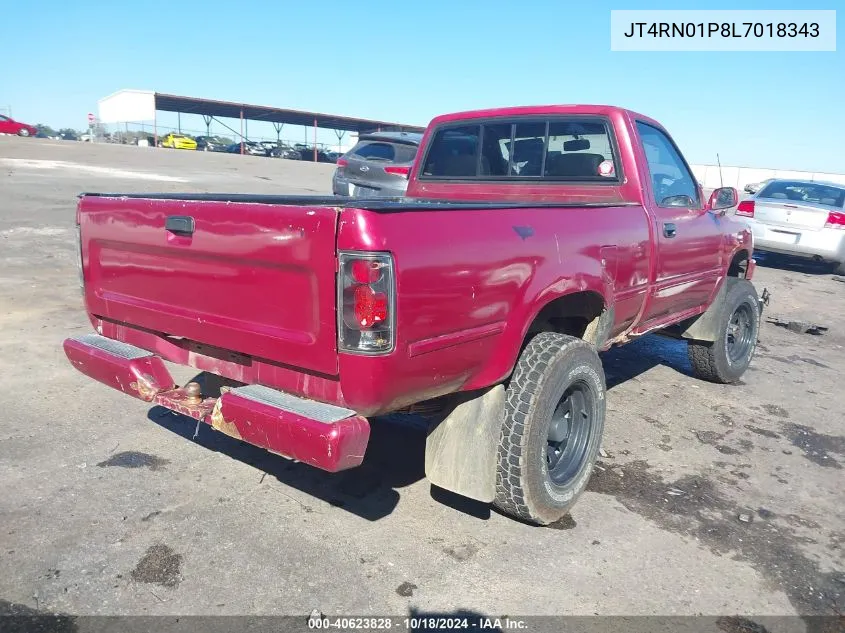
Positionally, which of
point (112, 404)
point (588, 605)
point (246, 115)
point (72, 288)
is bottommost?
point (588, 605)

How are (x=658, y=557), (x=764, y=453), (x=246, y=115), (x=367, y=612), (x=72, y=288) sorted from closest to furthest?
(x=367, y=612) → (x=658, y=557) → (x=764, y=453) → (x=72, y=288) → (x=246, y=115)

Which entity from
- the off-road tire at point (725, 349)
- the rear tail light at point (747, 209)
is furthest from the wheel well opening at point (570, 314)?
the rear tail light at point (747, 209)

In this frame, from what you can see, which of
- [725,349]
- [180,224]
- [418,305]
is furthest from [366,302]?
[725,349]

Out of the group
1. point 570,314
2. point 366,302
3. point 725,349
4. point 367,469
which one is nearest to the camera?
point 366,302

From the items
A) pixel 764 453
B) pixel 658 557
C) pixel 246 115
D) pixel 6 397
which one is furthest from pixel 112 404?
pixel 246 115

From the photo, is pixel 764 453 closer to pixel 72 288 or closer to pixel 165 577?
pixel 165 577

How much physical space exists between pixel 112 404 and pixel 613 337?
10.6ft

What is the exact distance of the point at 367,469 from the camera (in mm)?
3654

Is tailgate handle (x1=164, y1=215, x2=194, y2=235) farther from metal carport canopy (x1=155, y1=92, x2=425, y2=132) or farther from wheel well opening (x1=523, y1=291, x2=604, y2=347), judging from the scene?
metal carport canopy (x1=155, y1=92, x2=425, y2=132)

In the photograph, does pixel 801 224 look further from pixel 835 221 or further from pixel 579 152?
pixel 579 152

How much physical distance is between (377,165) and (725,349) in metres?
7.25

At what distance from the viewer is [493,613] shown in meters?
2.49

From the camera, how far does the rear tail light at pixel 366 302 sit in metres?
2.17

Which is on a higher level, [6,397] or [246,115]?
[246,115]
